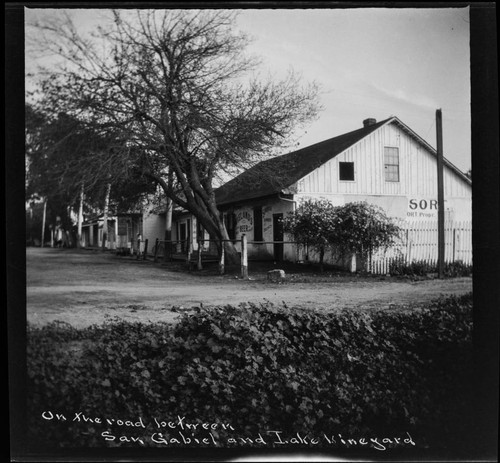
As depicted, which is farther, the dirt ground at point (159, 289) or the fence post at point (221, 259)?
the fence post at point (221, 259)

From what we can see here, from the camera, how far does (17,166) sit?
342 centimetres

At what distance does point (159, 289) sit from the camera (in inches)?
→ 152

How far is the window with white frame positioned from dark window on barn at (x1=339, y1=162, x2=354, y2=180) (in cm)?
36

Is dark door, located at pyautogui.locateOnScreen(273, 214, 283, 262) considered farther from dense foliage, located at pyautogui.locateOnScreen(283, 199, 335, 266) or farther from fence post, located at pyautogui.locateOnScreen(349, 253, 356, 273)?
fence post, located at pyautogui.locateOnScreen(349, 253, 356, 273)

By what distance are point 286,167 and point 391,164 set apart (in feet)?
3.69

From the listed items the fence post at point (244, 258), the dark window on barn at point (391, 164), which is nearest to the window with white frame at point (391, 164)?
the dark window on barn at point (391, 164)

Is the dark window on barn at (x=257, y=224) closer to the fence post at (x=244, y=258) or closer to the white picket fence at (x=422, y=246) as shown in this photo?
the fence post at (x=244, y=258)

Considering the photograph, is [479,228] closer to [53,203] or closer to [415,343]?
[415,343]

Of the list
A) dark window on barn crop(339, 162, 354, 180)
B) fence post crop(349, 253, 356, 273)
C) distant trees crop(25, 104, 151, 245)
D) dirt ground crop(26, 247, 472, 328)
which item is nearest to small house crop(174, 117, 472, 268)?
dark window on barn crop(339, 162, 354, 180)

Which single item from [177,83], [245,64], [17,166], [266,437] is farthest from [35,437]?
[245,64]

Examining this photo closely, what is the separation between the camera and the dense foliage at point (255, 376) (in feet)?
11.1

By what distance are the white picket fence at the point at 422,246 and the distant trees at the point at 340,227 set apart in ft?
0.32

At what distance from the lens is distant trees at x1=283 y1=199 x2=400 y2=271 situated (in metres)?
4.14

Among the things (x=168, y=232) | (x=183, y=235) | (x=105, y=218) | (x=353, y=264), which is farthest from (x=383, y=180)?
(x=105, y=218)
